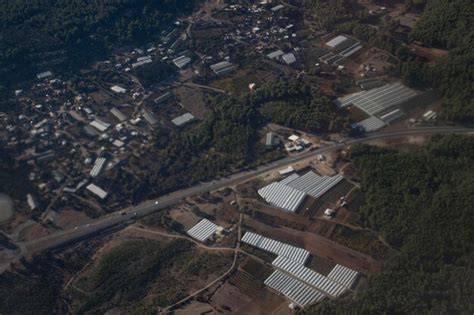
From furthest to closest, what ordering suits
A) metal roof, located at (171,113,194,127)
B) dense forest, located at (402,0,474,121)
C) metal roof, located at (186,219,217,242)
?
1. metal roof, located at (171,113,194,127)
2. dense forest, located at (402,0,474,121)
3. metal roof, located at (186,219,217,242)

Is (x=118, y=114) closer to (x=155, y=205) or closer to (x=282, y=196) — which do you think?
(x=155, y=205)

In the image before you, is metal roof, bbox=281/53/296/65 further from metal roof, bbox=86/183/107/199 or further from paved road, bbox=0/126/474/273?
metal roof, bbox=86/183/107/199

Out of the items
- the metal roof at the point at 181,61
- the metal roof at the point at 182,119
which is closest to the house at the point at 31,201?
the metal roof at the point at 182,119

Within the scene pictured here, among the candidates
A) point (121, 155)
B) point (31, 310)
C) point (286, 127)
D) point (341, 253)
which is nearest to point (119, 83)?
point (121, 155)

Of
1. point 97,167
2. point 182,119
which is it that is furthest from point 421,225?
point 97,167

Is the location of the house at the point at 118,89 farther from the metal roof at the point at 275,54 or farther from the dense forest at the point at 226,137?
the metal roof at the point at 275,54

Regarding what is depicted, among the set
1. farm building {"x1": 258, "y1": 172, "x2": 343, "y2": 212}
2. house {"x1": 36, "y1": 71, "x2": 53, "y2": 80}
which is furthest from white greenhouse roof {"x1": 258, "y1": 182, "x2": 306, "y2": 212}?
house {"x1": 36, "y1": 71, "x2": 53, "y2": 80}
